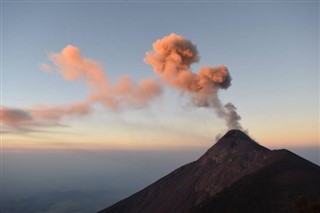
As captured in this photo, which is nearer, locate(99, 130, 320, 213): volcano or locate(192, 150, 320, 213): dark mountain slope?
locate(192, 150, 320, 213): dark mountain slope

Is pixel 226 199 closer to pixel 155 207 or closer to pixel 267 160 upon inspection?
pixel 267 160

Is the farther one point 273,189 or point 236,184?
point 236,184

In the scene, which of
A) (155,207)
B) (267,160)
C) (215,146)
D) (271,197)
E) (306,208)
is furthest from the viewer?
(215,146)

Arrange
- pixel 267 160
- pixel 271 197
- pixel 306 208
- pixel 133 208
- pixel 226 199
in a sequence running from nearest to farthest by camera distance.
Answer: pixel 306 208 < pixel 271 197 < pixel 226 199 < pixel 267 160 < pixel 133 208

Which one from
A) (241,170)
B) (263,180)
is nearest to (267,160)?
(241,170)

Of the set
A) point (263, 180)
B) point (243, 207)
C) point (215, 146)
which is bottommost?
point (243, 207)

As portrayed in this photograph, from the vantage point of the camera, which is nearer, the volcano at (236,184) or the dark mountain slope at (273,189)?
the dark mountain slope at (273,189)

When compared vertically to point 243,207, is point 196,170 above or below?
above

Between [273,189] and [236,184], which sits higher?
[236,184]
